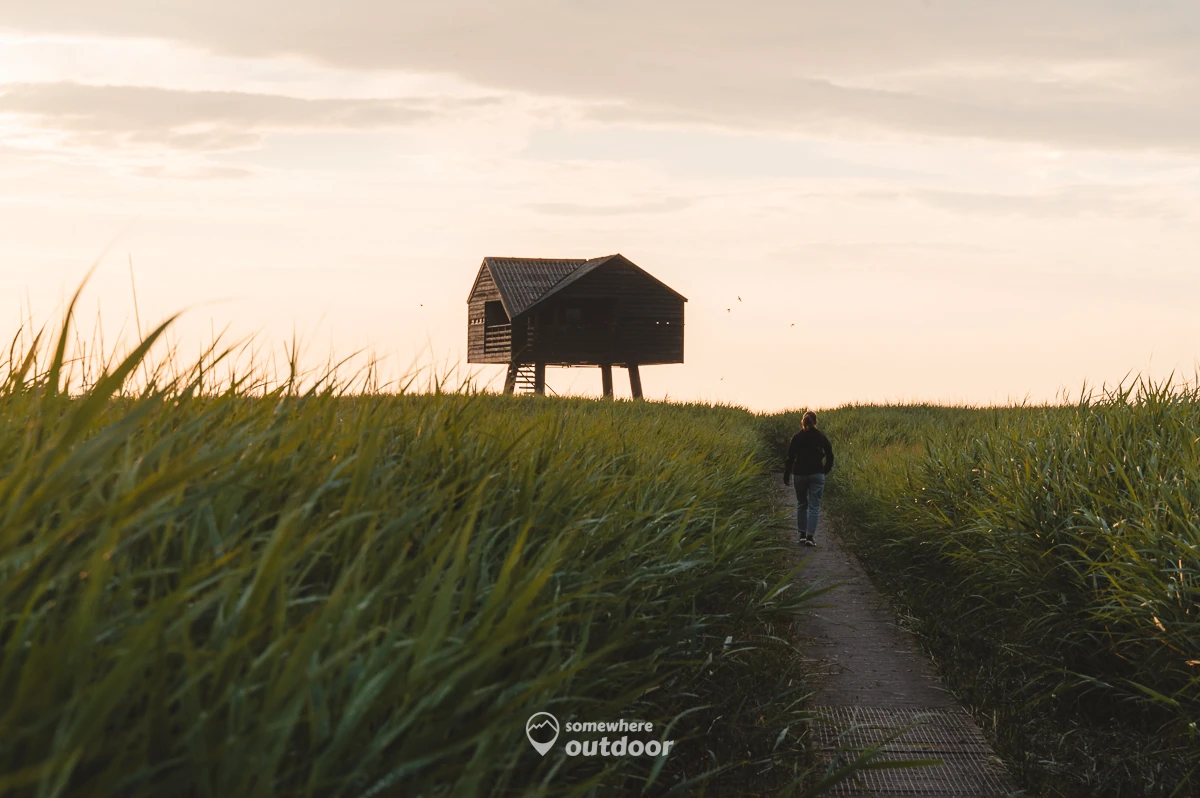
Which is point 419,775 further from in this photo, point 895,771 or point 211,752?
point 895,771

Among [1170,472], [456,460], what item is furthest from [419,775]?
[1170,472]

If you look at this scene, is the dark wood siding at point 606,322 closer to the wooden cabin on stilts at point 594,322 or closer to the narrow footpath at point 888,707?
the wooden cabin on stilts at point 594,322

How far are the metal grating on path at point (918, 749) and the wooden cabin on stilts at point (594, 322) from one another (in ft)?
80.3

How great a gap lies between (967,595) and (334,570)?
6.68m

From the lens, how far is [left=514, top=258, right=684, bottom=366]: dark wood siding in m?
31.2

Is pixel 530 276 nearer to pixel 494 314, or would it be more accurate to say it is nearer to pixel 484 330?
pixel 494 314

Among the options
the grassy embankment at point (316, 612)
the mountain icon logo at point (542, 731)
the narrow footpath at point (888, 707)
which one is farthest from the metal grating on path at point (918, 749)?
the mountain icon logo at point (542, 731)

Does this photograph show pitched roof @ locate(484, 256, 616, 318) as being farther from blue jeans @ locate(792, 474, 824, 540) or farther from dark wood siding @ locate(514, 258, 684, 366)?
blue jeans @ locate(792, 474, 824, 540)

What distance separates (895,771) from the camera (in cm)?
543

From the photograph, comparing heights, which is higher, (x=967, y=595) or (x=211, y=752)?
(x=211, y=752)

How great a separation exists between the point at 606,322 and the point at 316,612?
1159 inches

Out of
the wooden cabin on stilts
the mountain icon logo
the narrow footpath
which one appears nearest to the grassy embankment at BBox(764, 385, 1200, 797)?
the narrow footpath

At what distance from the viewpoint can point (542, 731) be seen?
10.5ft

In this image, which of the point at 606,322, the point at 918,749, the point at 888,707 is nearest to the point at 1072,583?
the point at 888,707
